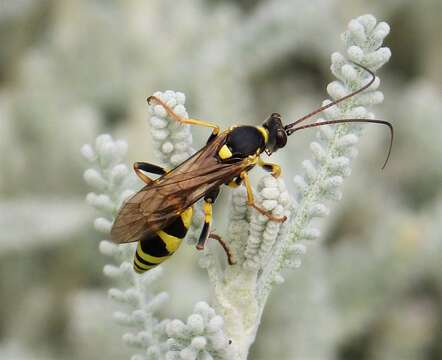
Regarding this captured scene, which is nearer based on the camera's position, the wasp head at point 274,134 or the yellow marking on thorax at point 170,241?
the yellow marking on thorax at point 170,241

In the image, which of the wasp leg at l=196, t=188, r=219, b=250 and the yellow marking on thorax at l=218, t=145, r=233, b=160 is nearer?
the wasp leg at l=196, t=188, r=219, b=250

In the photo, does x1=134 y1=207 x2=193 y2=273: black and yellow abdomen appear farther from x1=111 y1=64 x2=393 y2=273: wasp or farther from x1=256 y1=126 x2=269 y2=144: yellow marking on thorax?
x1=256 y1=126 x2=269 y2=144: yellow marking on thorax

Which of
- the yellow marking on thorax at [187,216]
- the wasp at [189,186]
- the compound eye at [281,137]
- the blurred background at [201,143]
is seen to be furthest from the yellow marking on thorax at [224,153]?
the blurred background at [201,143]

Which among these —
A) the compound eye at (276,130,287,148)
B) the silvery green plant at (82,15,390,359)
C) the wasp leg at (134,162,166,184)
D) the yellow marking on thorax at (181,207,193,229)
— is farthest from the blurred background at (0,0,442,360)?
the silvery green plant at (82,15,390,359)

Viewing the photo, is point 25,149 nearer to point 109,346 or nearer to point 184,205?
point 109,346

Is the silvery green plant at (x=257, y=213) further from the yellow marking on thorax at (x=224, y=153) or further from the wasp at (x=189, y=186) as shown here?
the yellow marking on thorax at (x=224, y=153)

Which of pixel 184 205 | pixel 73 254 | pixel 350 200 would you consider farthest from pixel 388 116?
pixel 184 205

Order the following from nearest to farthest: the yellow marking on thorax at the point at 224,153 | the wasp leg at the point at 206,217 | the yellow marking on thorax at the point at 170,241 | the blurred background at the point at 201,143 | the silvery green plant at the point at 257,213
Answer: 1. the silvery green plant at the point at 257,213
2. the wasp leg at the point at 206,217
3. the yellow marking on thorax at the point at 170,241
4. the yellow marking on thorax at the point at 224,153
5. the blurred background at the point at 201,143
